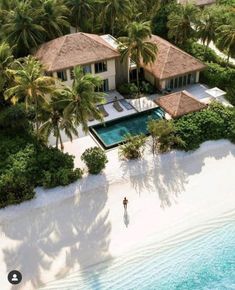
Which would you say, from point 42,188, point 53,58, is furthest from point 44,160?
point 53,58

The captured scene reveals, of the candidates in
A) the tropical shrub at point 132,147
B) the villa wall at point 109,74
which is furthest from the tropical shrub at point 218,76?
the tropical shrub at point 132,147

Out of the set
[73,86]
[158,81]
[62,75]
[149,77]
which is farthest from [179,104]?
[62,75]

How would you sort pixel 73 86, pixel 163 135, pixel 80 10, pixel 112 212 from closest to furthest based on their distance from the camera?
pixel 112 212
pixel 73 86
pixel 163 135
pixel 80 10

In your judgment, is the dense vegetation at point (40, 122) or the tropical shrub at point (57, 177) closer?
the dense vegetation at point (40, 122)

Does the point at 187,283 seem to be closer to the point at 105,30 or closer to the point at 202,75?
the point at 202,75

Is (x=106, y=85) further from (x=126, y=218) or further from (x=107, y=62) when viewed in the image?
(x=126, y=218)

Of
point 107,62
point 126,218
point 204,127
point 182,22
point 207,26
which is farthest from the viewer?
point 182,22

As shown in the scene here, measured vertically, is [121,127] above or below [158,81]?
below

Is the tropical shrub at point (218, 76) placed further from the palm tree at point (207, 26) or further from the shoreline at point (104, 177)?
the shoreline at point (104, 177)
